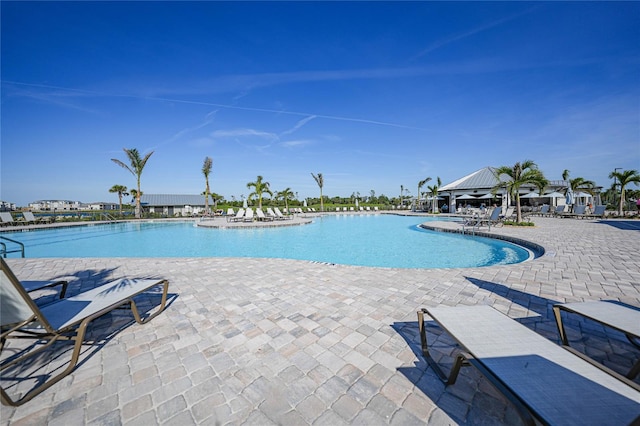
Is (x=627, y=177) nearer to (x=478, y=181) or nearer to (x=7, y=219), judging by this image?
(x=478, y=181)

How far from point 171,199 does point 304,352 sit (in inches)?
2235

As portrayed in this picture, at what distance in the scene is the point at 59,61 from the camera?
36.9 ft

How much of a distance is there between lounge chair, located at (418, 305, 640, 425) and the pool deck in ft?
1.22

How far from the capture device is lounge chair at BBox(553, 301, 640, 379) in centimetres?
166

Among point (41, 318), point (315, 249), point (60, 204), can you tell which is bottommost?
point (315, 249)

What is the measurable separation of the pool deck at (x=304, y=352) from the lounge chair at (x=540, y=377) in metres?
0.37

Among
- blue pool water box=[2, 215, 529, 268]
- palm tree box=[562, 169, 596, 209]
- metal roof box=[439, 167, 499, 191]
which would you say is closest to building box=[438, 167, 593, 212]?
metal roof box=[439, 167, 499, 191]

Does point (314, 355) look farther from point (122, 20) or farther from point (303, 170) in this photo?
point (303, 170)

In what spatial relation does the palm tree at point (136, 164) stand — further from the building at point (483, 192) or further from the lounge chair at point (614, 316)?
the building at point (483, 192)

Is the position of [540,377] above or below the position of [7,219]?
below

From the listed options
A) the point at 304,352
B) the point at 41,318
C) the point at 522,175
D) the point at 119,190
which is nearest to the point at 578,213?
the point at 522,175

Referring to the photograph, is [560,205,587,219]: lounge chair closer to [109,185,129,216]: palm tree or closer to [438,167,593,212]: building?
[438,167,593,212]: building

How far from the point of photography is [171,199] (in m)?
49.8

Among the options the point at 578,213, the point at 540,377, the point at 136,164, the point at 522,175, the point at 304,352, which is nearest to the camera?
the point at 540,377
